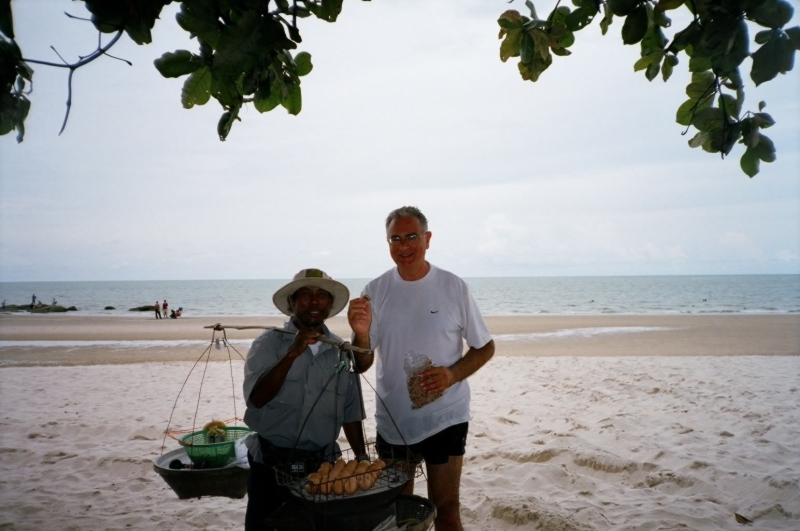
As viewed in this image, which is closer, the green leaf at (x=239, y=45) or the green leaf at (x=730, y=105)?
the green leaf at (x=239, y=45)

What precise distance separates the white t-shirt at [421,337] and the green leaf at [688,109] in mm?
1318

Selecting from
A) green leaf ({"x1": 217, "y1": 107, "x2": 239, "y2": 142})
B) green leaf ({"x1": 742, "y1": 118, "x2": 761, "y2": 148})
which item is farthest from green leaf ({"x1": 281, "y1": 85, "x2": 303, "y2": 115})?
green leaf ({"x1": 742, "y1": 118, "x2": 761, "y2": 148})

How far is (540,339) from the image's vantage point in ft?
Result: 55.8

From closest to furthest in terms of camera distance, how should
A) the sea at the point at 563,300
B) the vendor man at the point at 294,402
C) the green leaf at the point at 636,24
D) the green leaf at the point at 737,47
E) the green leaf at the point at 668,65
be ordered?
the green leaf at the point at 737,47, the green leaf at the point at 636,24, the green leaf at the point at 668,65, the vendor man at the point at 294,402, the sea at the point at 563,300

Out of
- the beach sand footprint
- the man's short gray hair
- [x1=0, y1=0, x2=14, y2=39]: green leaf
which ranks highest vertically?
[x1=0, y1=0, x2=14, y2=39]: green leaf

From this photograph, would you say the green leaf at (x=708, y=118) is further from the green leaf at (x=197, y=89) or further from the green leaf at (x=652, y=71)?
the green leaf at (x=197, y=89)

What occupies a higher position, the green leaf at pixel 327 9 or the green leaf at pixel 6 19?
the green leaf at pixel 327 9

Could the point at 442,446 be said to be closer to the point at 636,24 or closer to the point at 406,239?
the point at 406,239

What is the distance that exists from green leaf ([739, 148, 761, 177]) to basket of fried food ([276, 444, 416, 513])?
168 centimetres

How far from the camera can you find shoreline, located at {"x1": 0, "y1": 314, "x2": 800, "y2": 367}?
13398 mm

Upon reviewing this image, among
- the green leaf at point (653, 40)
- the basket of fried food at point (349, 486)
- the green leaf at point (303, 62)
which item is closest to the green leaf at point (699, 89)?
the green leaf at point (653, 40)

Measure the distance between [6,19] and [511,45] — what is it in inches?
60.1

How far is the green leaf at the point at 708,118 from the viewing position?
67.2 inches

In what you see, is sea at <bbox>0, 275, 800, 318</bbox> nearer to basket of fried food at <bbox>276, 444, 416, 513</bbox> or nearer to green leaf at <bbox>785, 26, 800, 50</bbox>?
basket of fried food at <bbox>276, 444, 416, 513</bbox>
